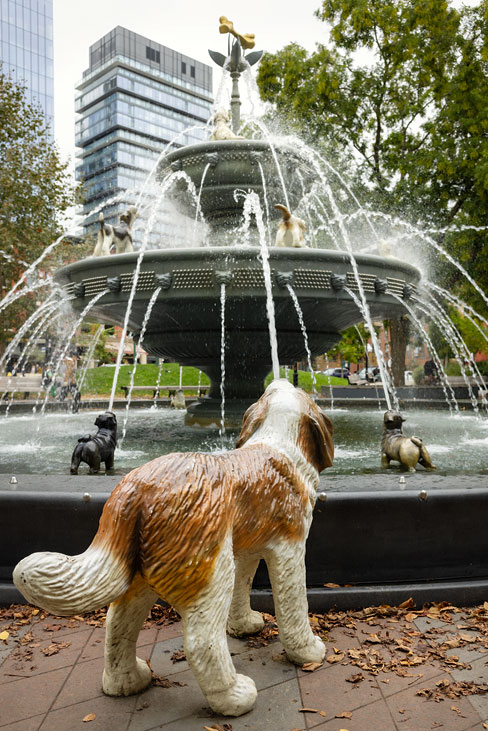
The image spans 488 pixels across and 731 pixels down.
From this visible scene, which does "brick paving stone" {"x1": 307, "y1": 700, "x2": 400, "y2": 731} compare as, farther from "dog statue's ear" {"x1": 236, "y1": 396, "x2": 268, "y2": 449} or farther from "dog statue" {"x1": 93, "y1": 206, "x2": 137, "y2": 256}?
"dog statue" {"x1": 93, "y1": 206, "x2": 137, "y2": 256}

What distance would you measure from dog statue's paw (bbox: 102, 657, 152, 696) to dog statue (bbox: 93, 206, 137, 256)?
5.67m

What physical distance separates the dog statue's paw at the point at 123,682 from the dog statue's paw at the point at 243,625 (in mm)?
595

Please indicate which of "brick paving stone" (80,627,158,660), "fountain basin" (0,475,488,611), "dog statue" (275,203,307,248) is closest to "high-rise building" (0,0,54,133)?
"dog statue" (275,203,307,248)

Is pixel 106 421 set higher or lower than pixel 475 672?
higher

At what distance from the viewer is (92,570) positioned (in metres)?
1.91

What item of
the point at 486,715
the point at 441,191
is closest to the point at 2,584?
the point at 486,715

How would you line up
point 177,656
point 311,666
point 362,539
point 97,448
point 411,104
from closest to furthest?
1. point 311,666
2. point 177,656
3. point 362,539
4. point 97,448
5. point 411,104

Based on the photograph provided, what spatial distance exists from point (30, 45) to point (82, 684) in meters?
105

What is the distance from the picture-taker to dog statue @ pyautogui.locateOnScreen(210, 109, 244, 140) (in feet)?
28.4

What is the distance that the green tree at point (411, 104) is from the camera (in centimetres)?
2072

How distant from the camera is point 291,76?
23.1 meters

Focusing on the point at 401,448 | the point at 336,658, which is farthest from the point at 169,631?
the point at 401,448

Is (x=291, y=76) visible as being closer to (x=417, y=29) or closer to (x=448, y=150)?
(x=417, y=29)

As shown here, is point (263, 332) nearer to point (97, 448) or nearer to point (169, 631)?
point (97, 448)
